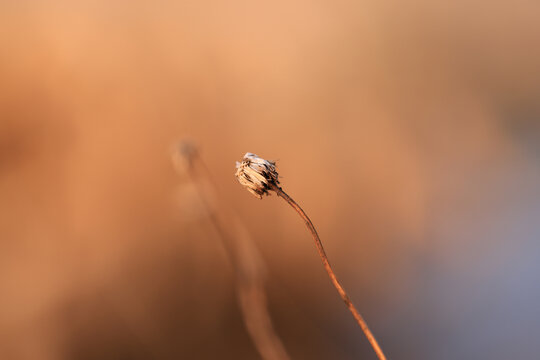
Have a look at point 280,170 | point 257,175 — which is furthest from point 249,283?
point 257,175

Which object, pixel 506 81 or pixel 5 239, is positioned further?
pixel 506 81

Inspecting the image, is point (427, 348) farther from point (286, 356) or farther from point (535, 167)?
point (535, 167)

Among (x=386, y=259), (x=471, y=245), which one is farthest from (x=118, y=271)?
(x=471, y=245)

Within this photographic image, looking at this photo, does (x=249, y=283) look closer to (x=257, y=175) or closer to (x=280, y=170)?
(x=280, y=170)

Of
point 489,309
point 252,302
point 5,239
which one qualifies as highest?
point 5,239

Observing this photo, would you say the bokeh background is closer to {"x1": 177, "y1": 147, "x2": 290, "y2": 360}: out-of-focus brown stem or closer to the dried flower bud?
{"x1": 177, "y1": 147, "x2": 290, "y2": 360}: out-of-focus brown stem

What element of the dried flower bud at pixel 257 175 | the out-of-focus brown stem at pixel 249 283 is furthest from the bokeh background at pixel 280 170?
the dried flower bud at pixel 257 175
